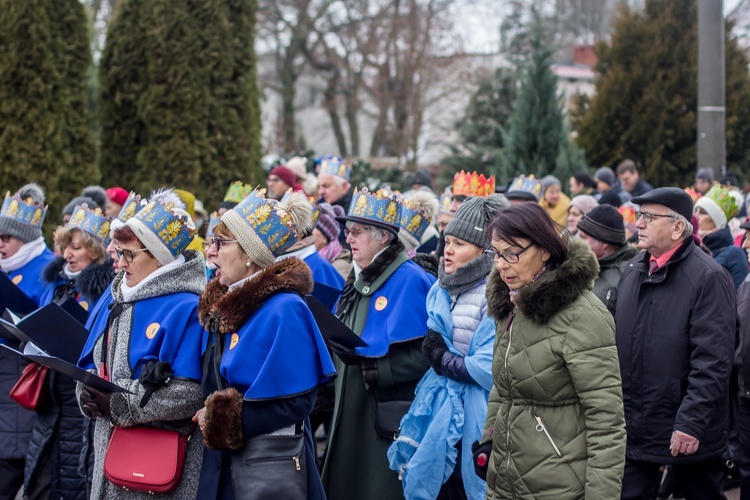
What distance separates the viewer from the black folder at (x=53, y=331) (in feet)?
15.5

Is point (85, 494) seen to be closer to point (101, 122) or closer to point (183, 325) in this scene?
point (183, 325)

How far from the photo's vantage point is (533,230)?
4000 millimetres

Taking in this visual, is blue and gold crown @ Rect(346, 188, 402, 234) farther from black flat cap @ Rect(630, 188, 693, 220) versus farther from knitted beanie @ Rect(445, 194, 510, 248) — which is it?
black flat cap @ Rect(630, 188, 693, 220)

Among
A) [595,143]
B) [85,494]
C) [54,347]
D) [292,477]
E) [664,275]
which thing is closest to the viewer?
[292,477]

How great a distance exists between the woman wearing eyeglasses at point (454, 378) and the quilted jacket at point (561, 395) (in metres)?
0.89

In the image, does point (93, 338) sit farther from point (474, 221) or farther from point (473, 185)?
point (473, 185)

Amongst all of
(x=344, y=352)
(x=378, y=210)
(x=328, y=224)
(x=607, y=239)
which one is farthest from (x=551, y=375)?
(x=328, y=224)

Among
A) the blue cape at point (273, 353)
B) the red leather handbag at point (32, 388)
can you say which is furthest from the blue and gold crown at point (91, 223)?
the blue cape at point (273, 353)

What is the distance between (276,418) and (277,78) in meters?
31.2

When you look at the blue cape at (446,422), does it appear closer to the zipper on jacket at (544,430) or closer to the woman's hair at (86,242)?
the zipper on jacket at (544,430)

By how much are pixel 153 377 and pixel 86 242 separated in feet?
8.33

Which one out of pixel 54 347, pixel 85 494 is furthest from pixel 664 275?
pixel 85 494

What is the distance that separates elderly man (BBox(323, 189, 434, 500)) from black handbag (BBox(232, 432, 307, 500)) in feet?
4.71

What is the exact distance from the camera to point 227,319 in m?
4.13
